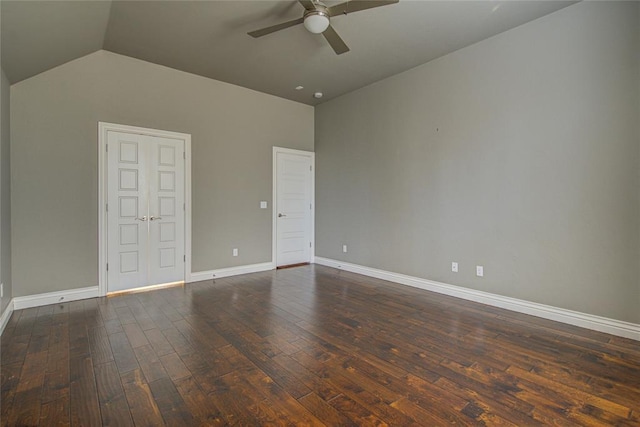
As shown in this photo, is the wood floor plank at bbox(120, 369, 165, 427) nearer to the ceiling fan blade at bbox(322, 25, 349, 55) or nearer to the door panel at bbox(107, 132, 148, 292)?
the door panel at bbox(107, 132, 148, 292)

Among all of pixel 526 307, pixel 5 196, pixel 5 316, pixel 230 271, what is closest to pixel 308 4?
pixel 5 196

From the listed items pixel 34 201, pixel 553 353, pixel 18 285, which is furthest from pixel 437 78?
pixel 18 285

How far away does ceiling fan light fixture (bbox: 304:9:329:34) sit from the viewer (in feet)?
8.74

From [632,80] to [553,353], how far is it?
97.1 inches

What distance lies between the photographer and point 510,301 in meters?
3.52

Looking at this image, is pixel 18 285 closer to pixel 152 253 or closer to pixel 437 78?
pixel 152 253

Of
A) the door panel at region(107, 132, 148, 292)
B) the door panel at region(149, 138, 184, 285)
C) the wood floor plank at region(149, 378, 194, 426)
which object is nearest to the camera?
the wood floor plank at region(149, 378, 194, 426)

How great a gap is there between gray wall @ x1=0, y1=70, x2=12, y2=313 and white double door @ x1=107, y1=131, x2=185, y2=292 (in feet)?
2.97

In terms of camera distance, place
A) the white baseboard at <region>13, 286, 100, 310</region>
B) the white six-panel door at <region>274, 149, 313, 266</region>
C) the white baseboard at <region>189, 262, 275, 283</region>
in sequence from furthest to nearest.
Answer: the white six-panel door at <region>274, 149, 313, 266</region> → the white baseboard at <region>189, 262, 275, 283</region> → the white baseboard at <region>13, 286, 100, 310</region>

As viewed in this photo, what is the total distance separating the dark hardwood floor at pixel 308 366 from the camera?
181 centimetres

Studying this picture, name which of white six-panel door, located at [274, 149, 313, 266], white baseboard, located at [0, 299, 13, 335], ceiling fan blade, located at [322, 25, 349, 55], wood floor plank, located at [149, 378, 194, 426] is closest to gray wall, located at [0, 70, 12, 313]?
white baseboard, located at [0, 299, 13, 335]

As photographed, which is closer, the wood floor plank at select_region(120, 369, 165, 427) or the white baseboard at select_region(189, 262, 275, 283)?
the wood floor plank at select_region(120, 369, 165, 427)

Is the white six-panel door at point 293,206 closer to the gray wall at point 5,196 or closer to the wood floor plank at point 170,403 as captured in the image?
the gray wall at point 5,196

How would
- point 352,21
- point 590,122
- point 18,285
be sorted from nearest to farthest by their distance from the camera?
point 590,122
point 352,21
point 18,285
